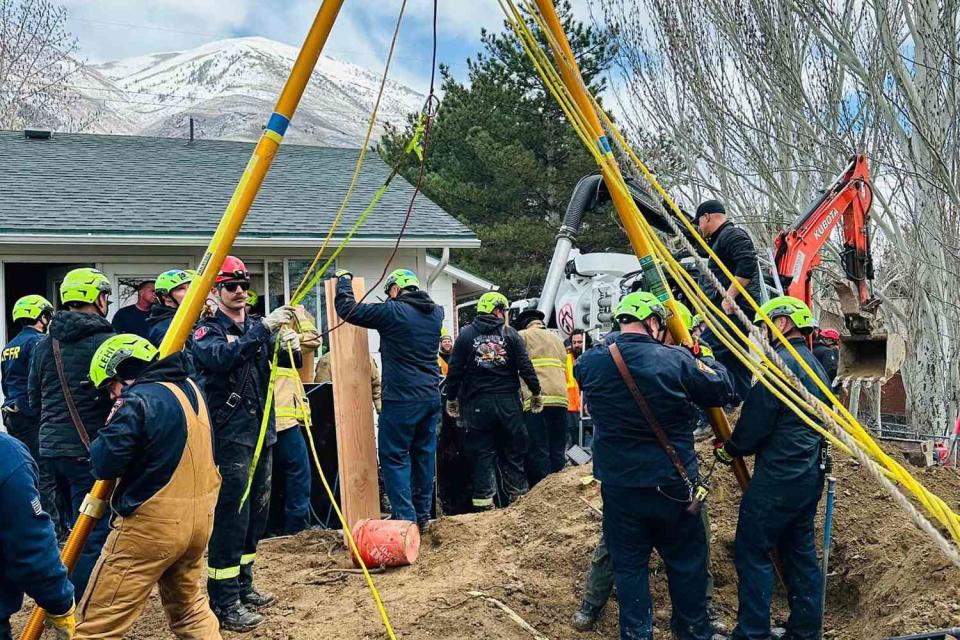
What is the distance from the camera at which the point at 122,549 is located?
4.23m

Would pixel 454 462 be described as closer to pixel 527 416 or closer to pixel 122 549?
pixel 527 416

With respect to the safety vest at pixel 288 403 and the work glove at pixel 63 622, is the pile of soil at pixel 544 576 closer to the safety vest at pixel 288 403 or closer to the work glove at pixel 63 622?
the safety vest at pixel 288 403

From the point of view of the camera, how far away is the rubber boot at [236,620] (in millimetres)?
5488

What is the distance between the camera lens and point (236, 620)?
216 inches

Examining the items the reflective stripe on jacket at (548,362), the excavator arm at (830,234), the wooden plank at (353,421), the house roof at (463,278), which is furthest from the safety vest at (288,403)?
the house roof at (463,278)

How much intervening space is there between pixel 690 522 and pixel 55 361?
4.23 m

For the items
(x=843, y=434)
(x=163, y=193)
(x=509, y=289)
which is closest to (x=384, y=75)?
(x=843, y=434)

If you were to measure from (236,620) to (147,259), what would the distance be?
20.6 feet

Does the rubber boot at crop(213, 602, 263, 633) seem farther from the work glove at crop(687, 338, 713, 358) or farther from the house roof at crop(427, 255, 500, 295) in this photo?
the house roof at crop(427, 255, 500, 295)

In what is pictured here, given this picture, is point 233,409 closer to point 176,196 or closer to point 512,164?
point 176,196

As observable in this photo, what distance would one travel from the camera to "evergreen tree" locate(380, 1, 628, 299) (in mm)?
24359

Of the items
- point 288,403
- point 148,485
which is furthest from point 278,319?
point 288,403

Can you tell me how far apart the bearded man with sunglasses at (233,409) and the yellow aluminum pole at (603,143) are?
2313 mm

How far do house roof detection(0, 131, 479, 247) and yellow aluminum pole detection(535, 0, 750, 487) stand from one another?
6.54m
